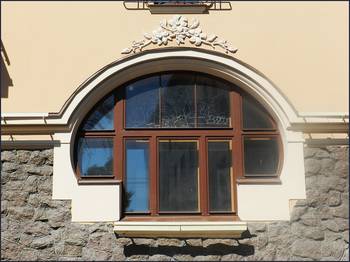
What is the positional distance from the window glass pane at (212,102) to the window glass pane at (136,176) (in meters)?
0.85

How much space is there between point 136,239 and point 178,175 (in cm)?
98

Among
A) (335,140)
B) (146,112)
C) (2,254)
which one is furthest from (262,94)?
(2,254)

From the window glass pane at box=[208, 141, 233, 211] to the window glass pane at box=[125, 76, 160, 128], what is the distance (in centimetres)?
85

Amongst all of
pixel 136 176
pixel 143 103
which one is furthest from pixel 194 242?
pixel 143 103

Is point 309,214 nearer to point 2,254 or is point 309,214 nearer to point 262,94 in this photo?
point 262,94

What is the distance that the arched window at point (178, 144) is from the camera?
6934mm

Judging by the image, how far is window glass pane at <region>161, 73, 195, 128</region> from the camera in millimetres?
7137

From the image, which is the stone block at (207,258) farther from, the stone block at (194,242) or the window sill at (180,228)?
the window sill at (180,228)

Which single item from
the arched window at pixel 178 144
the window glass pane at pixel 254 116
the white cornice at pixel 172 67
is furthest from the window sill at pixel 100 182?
the window glass pane at pixel 254 116

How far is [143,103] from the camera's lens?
721 cm

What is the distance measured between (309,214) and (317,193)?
0.28m

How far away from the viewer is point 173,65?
23.6ft

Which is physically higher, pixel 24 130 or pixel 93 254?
pixel 24 130

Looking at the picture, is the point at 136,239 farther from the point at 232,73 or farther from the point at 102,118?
the point at 232,73
